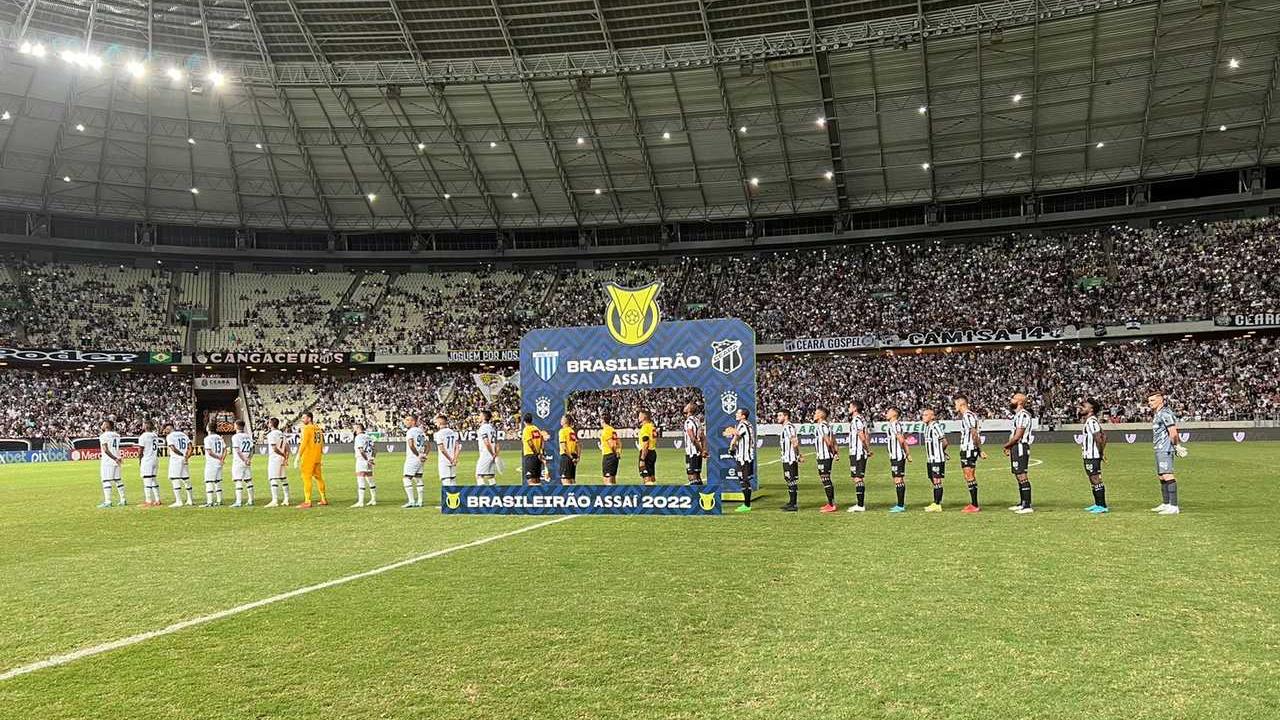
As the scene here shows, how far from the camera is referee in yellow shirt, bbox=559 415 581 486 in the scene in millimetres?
20922

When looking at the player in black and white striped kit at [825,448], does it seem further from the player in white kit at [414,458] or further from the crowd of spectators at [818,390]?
the crowd of spectators at [818,390]

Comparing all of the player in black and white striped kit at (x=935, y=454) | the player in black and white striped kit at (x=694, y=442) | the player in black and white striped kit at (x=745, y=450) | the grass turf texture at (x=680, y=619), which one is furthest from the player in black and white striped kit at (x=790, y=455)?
the player in black and white striped kit at (x=694, y=442)

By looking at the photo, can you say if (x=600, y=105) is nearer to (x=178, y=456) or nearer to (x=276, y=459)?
(x=276, y=459)

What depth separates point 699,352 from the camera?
21.6 m

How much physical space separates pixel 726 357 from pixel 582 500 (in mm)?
6025

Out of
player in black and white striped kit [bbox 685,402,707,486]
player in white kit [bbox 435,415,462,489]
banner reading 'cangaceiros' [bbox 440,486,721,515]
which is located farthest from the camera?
player in black and white striped kit [bbox 685,402,707,486]

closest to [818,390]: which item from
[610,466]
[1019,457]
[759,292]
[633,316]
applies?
[759,292]

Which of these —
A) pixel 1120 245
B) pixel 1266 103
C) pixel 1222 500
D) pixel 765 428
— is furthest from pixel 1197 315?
pixel 1222 500

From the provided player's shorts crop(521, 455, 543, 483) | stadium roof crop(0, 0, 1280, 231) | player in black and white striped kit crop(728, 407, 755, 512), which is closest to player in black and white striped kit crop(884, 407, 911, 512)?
player in black and white striped kit crop(728, 407, 755, 512)

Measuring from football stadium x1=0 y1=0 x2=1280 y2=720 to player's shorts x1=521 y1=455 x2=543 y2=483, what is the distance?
0.12 m

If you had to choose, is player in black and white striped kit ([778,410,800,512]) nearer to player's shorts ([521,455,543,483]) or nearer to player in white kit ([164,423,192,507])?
player's shorts ([521,455,543,483])

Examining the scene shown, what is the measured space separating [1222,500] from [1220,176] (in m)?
48.1

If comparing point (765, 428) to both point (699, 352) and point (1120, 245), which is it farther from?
point (699, 352)

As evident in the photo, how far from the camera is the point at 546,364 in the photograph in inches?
893
